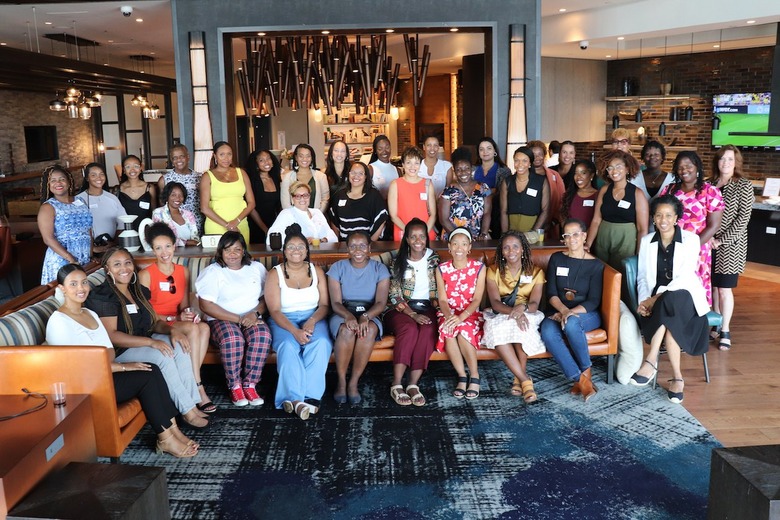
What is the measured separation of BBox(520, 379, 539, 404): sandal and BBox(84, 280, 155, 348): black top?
2412 millimetres

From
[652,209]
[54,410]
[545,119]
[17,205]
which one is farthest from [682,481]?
[17,205]

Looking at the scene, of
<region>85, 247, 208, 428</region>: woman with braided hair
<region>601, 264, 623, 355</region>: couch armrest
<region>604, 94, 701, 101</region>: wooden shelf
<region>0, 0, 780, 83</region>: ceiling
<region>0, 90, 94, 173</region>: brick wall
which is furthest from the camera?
A: <region>0, 90, 94, 173</region>: brick wall

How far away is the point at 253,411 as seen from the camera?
458 centimetres

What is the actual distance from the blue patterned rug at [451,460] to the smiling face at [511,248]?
2.92 feet

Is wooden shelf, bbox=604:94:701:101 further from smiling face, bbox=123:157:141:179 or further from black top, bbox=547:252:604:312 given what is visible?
smiling face, bbox=123:157:141:179

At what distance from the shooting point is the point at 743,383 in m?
4.97

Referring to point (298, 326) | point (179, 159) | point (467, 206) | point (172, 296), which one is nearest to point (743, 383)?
point (467, 206)

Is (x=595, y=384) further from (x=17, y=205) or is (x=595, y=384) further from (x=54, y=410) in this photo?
(x=17, y=205)

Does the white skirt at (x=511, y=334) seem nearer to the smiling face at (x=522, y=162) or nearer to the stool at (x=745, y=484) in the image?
the smiling face at (x=522, y=162)

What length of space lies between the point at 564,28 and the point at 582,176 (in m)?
6.04

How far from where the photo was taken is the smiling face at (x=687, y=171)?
546cm

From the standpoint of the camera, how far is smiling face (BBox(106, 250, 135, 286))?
415 cm

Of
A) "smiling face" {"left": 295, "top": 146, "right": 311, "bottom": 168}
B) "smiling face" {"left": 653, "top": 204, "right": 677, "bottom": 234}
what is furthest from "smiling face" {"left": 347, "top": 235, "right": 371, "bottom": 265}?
"smiling face" {"left": 653, "top": 204, "right": 677, "bottom": 234}

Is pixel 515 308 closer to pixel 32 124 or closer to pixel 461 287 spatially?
pixel 461 287
